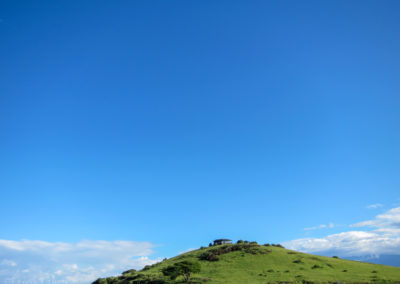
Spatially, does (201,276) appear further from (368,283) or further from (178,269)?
(368,283)

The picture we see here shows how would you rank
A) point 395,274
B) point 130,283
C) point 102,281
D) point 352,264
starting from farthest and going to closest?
point 102,281, point 352,264, point 130,283, point 395,274

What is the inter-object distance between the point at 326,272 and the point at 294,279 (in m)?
14.8

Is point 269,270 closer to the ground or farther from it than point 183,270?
closer to the ground

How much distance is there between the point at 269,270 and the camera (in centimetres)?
7919

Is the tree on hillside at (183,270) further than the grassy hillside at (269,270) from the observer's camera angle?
Yes

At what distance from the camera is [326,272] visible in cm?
7831

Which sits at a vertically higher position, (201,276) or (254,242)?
(254,242)

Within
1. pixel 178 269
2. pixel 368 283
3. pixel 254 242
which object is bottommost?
pixel 368 283

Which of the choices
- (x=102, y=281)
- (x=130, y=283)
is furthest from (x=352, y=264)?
(x=102, y=281)

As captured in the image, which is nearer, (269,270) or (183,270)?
(183,270)

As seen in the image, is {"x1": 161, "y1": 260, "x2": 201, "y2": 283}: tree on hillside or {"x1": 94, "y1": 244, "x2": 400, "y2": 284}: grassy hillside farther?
{"x1": 161, "y1": 260, "x2": 201, "y2": 283}: tree on hillside

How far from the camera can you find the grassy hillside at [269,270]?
70938mm

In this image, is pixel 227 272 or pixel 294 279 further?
pixel 227 272

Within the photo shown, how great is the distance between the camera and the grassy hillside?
70.9m
